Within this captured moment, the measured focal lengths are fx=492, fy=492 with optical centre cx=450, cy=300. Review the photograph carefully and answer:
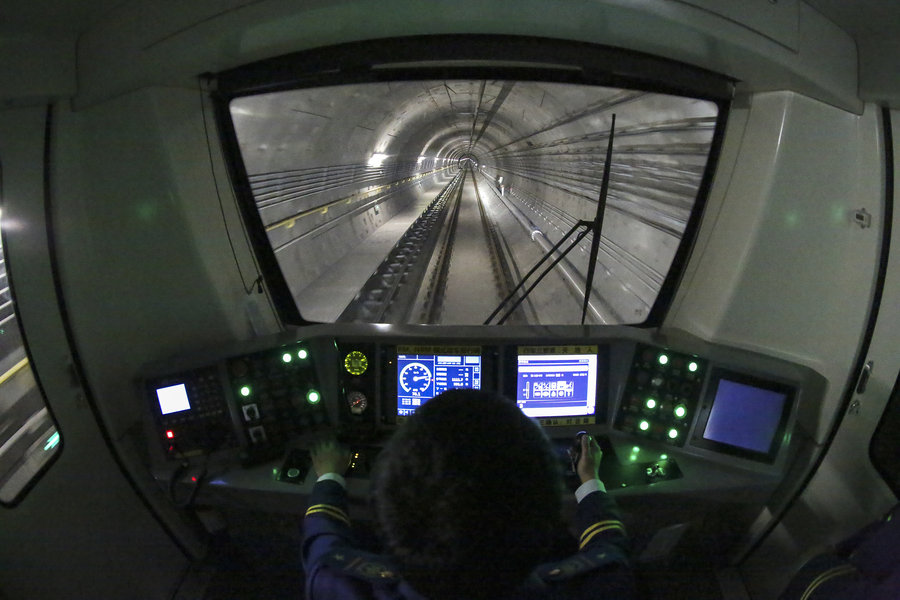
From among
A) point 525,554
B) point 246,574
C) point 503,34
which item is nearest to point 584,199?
point 503,34

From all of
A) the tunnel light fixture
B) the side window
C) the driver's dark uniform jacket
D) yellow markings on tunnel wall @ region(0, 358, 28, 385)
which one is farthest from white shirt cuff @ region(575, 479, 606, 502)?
the tunnel light fixture

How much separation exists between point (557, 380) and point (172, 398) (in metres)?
1.99

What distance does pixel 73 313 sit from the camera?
2.26m

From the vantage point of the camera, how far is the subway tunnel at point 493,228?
432 centimetres

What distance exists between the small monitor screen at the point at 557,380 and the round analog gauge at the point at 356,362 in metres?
0.84

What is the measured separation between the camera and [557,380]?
8.77ft

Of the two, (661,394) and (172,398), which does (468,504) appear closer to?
(661,394)

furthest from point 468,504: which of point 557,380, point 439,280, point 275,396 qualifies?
point 439,280

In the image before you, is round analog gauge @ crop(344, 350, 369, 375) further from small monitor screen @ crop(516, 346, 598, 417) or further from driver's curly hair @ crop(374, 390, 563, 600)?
driver's curly hair @ crop(374, 390, 563, 600)

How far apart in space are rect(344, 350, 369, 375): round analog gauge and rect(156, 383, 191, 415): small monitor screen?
2.66ft

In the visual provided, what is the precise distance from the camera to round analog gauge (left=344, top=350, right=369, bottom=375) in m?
2.68

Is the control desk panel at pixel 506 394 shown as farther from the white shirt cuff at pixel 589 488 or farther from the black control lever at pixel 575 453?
the white shirt cuff at pixel 589 488

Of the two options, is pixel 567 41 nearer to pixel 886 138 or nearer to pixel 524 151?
pixel 886 138

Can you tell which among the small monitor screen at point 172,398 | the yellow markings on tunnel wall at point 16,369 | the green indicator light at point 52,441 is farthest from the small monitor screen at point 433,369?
the yellow markings on tunnel wall at point 16,369
